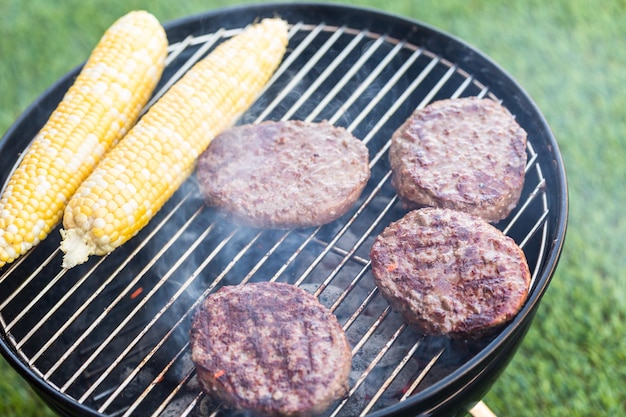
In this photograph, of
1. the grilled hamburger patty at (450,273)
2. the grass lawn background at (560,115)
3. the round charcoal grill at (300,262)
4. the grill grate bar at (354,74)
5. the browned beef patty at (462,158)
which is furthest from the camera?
the grass lawn background at (560,115)

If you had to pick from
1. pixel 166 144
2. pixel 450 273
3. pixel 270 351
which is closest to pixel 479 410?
pixel 450 273

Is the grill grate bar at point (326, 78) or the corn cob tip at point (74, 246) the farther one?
the grill grate bar at point (326, 78)

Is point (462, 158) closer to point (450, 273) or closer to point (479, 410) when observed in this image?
point (450, 273)

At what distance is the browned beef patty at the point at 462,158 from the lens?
2.90 meters

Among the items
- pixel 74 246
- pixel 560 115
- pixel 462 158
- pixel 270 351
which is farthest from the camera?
pixel 560 115

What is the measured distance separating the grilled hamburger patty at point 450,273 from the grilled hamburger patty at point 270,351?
12.7 inches

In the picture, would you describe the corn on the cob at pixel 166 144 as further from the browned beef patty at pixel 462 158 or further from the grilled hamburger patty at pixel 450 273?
the grilled hamburger patty at pixel 450 273

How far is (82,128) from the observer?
3133 mm

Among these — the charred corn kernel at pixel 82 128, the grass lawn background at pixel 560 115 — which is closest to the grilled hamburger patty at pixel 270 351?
the charred corn kernel at pixel 82 128

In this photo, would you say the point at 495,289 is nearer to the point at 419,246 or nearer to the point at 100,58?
the point at 419,246

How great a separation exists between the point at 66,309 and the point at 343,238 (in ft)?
4.64

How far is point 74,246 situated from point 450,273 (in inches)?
63.3

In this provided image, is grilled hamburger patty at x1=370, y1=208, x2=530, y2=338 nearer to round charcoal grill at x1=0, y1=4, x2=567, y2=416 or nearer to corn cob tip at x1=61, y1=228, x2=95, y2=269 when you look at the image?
round charcoal grill at x1=0, y1=4, x2=567, y2=416

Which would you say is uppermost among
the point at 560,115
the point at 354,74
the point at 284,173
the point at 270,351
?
the point at 560,115
